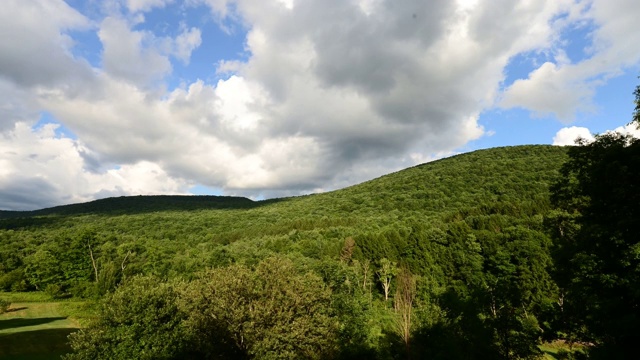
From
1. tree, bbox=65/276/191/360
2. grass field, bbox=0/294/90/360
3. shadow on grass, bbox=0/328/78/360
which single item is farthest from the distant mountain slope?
shadow on grass, bbox=0/328/78/360

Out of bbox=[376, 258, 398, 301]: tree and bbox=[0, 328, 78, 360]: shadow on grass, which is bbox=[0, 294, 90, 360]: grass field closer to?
bbox=[0, 328, 78, 360]: shadow on grass

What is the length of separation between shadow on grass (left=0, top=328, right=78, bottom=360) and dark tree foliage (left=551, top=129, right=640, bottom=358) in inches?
2155

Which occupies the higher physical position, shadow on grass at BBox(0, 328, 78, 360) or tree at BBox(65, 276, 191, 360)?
tree at BBox(65, 276, 191, 360)

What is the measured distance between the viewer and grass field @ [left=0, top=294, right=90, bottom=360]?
4400 centimetres

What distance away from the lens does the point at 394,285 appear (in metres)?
84.7

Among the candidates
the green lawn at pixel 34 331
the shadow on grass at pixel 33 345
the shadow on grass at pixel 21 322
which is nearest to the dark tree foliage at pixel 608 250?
the shadow on grass at pixel 33 345

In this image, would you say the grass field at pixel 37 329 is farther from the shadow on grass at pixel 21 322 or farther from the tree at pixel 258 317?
the tree at pixel 258 317

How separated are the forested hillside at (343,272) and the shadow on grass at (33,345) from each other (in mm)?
13933

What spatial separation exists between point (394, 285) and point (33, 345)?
6936cm

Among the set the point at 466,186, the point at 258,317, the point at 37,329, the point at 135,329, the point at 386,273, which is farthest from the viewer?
the point at 466,186

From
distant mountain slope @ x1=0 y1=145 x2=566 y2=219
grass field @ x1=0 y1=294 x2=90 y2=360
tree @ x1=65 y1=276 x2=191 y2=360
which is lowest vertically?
grass field @ x1=0 y1=294 x2=90 y2=360

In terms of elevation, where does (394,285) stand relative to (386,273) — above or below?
below

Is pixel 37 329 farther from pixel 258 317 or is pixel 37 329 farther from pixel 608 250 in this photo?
pixel 608 250

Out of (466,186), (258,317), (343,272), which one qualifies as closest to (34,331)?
(258,317)
